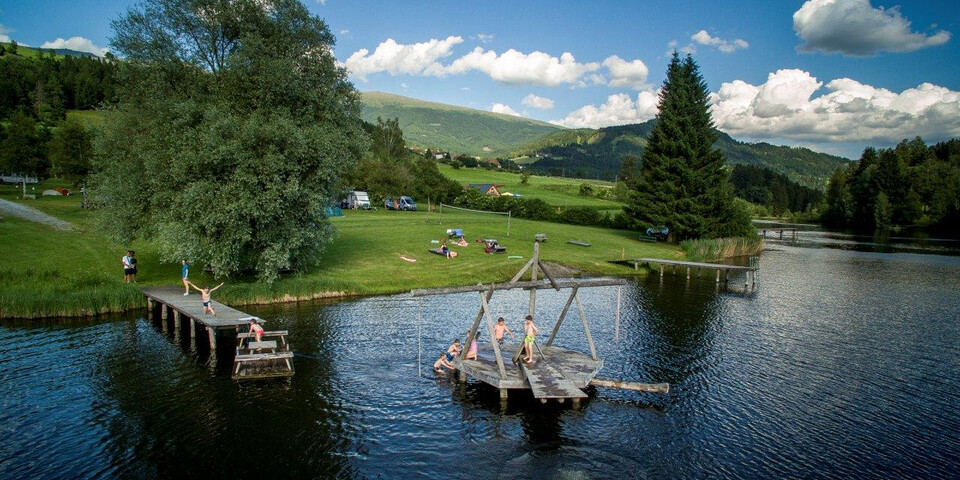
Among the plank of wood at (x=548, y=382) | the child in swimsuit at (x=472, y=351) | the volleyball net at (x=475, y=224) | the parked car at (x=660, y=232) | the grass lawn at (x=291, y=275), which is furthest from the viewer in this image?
the parked car at (x=660, y=232)

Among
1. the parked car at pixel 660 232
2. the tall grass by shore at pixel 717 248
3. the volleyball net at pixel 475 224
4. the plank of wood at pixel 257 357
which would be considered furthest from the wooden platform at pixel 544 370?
the parked car at pixel 660 232

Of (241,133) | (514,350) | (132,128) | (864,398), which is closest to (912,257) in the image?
(864,398)

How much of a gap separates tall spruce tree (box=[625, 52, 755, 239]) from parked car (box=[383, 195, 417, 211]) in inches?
1604

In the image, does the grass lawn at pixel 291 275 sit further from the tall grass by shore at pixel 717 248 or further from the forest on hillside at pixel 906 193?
the forest on hillside at pixel 906 193

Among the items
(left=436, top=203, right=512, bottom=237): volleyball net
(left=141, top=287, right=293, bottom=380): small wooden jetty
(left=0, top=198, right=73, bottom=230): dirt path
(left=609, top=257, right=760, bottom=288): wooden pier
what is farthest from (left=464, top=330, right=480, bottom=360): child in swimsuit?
(left=0, top=198, right=73, bottom=230): dirt path

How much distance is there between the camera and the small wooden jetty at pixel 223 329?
25391mm

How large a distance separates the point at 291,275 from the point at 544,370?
2643 cm

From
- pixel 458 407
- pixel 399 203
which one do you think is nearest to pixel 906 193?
pixel 399 203

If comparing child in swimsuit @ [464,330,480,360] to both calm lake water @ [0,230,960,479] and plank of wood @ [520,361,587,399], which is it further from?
plank of wood @ [520,361,587,399]

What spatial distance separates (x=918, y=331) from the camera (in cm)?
3675

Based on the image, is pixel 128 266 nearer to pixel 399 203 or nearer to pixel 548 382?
pixel 548 382

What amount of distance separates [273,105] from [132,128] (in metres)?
11.3

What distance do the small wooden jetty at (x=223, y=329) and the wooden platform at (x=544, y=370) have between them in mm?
9050

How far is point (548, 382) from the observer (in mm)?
22844
